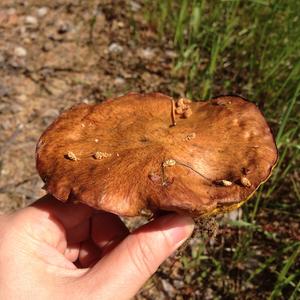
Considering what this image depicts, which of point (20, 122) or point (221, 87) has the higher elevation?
point (221, 87)

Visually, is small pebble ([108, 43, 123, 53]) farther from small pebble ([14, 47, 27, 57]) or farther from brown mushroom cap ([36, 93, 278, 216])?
brown mushroom cap ([36, 93, 278, 216])

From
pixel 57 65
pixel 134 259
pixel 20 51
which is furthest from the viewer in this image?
pixel 20 51

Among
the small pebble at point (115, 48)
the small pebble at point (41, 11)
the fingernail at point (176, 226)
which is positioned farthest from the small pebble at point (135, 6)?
the fingernail at point (176, 226)

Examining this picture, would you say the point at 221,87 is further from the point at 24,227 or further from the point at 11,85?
the point at 24,227

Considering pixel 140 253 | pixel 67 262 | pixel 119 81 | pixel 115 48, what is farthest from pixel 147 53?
pixel 140 253

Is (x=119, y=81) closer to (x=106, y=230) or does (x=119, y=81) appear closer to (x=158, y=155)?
(x=106, y=230)

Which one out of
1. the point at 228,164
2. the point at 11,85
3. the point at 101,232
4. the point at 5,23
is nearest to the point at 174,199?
the point at 228,164

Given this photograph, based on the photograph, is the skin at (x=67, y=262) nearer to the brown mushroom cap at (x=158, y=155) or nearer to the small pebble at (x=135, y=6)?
the brown mushroom cap at (x=158, y=155)
